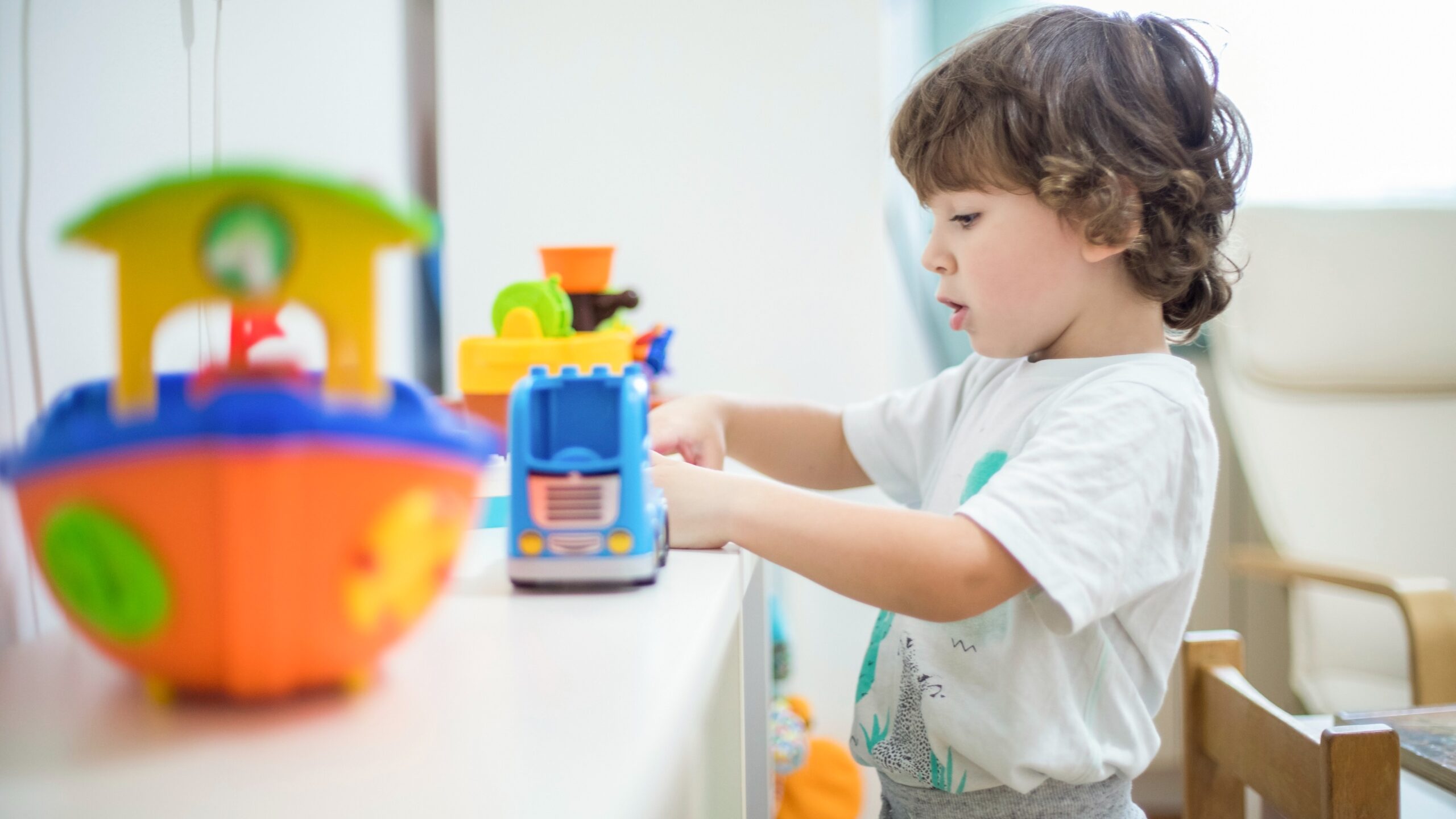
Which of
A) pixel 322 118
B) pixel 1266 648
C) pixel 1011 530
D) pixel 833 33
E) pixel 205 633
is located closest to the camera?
pixel 205 633

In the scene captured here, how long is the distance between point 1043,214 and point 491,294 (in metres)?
0.65

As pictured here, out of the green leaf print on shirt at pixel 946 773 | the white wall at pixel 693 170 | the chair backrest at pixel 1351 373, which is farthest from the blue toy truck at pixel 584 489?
the chair backrest at pixel 1351 373

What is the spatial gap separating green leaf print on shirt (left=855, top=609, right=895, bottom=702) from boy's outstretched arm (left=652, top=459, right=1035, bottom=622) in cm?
21

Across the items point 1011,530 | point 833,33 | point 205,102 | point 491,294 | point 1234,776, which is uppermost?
point 833,33

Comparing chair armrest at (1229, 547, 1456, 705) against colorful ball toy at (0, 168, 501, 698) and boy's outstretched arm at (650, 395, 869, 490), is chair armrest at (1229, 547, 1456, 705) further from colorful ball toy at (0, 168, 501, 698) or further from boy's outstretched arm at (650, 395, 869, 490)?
colorful ball toy at (0, 168, 501, 698)

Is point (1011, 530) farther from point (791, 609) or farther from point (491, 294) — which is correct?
point (491, 294)

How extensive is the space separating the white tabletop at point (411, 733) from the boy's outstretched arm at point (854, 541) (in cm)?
16

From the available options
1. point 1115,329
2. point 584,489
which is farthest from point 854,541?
point 1115,329

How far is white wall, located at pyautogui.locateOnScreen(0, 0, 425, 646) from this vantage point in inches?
18.2

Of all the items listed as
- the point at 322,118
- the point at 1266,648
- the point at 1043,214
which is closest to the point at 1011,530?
the point at 1043,214

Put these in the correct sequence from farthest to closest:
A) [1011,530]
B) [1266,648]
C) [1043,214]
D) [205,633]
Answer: [1266,648], [1043,214], [1011,530], [205,633]

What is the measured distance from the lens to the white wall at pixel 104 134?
0.46m

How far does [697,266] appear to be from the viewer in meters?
1.15

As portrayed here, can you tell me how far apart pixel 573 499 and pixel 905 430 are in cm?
49
